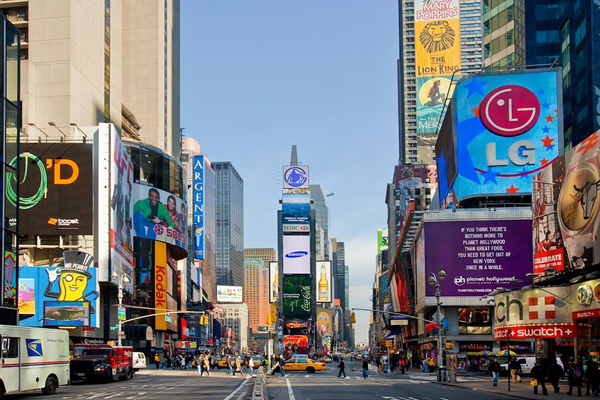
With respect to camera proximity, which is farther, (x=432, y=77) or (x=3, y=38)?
(x=432, y=77)

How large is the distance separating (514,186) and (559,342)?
3017cm

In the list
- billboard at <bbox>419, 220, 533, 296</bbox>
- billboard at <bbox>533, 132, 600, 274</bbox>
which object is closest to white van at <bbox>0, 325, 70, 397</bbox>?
billboard at <bbox>533, 132, 600, 274</bbox>

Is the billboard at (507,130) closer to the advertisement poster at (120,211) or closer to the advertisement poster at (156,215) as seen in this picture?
the advertisement poster at (120,211)

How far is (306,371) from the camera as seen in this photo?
251ft

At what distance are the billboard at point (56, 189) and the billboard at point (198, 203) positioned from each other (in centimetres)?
7372

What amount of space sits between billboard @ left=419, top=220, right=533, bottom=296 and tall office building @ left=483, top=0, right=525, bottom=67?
29925 mm

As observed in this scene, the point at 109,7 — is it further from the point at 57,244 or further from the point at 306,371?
the point at 306,371

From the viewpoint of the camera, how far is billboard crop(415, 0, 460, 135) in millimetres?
174500

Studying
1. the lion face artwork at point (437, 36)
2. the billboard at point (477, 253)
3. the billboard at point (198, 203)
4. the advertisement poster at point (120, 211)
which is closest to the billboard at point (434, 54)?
the lion face artwork at point (437, 36)

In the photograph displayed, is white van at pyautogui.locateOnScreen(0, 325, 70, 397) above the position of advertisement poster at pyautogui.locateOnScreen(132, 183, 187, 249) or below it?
below

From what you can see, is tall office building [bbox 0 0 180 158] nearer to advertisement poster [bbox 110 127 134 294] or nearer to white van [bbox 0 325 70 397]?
advertisement poster [bbox 110 127 134 294]

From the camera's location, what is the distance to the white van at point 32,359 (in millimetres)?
30719

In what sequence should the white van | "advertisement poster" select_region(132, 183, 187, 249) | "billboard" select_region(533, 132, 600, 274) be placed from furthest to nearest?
"advertisement poster" select_region(132, 183, 187, 249) → "billboard" select_region(533, 132, 600, 274) → the white van

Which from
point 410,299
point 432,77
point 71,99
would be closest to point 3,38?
point 71,99
